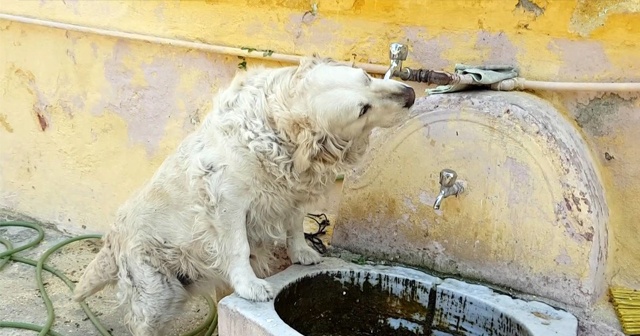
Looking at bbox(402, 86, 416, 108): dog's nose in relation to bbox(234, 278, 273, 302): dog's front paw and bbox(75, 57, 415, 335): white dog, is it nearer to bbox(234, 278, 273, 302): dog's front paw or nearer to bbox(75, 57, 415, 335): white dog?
bbox(75, 57, 415, 335): white dog

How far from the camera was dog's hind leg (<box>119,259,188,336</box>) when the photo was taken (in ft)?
11.5

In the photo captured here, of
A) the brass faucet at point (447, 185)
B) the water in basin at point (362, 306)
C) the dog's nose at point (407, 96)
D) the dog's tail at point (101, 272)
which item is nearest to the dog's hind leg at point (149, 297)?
the dog's tail at point (101, 272)

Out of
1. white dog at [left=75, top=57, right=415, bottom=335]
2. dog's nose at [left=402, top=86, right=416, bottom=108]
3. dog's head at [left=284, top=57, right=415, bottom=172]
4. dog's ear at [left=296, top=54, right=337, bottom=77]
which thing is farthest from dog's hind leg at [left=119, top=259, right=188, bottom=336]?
dog's nose at [left=402, top=86, right=416, bottom=108]

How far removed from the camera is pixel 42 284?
4.53 meters

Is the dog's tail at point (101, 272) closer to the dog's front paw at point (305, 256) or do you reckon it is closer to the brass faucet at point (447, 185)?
the dog's front paw at point (305, 256)

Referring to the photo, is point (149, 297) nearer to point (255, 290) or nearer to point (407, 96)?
point (255, 290)

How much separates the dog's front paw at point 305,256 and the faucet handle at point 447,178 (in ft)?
2.23

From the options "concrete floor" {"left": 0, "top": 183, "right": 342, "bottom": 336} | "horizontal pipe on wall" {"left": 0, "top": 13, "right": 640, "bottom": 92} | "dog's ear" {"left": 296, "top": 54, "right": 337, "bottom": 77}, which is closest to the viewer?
"dog's ear" {"left": 296, "top": 54, "right": 337, "bottom": 77}

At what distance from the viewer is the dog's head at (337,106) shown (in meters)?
2.83

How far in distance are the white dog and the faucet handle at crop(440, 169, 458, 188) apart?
39 centimetres

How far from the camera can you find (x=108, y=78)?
4.94 metres

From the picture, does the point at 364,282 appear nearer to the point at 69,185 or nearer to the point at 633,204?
the point at 633,204

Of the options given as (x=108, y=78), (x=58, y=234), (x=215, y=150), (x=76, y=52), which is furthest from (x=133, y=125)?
(x=215, y=150)

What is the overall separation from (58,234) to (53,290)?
0.85 m
